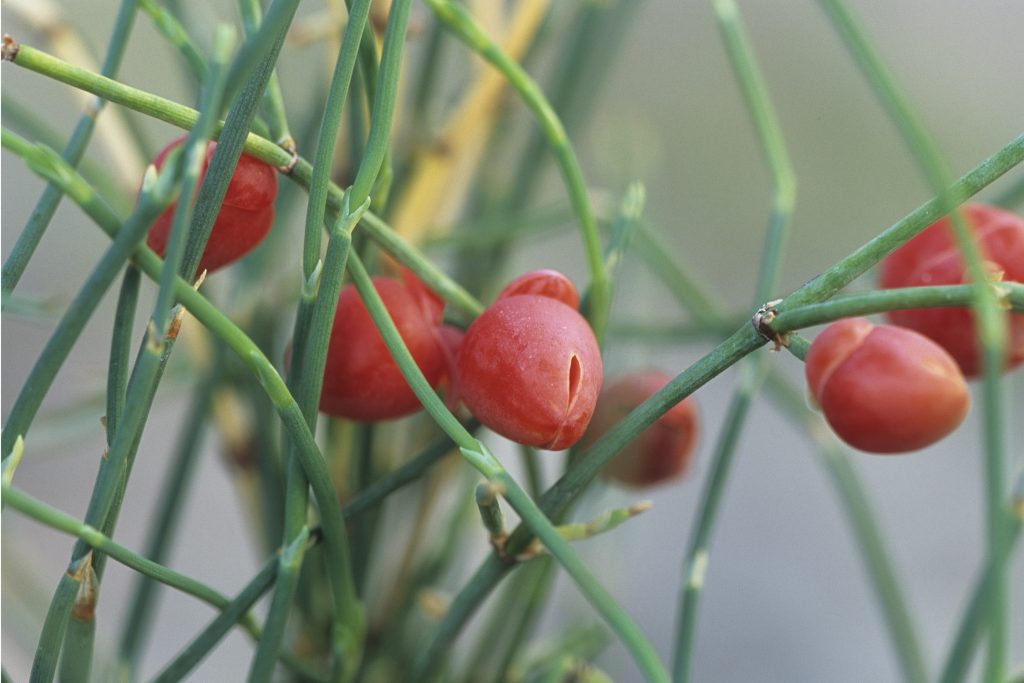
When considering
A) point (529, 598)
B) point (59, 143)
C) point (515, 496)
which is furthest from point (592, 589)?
point (59, 143)

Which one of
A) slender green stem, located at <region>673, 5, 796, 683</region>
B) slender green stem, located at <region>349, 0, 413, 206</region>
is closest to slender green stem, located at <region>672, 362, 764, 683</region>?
slender green stem, located at <region>673, 5, 796, 683</region>

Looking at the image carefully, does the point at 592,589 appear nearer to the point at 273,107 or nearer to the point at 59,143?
the point at 273,107

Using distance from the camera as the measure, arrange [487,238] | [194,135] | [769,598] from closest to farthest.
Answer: [194,135]
[487,238]
[769,598]

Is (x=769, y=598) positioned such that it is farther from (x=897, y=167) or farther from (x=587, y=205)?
(x=587, y=205)

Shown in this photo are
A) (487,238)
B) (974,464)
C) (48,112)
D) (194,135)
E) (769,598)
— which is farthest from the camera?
(48,112)

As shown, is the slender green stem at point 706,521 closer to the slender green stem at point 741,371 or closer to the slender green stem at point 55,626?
the slender green stem at point 741,371

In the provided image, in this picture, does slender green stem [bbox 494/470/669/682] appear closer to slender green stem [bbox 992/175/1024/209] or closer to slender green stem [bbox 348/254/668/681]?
slender green stem [bbox 348/254/668/681]

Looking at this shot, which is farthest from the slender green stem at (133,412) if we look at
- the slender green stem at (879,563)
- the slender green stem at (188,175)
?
the slender green stem at (879,563)

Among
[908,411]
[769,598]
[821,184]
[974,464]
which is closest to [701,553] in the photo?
[908,411]
